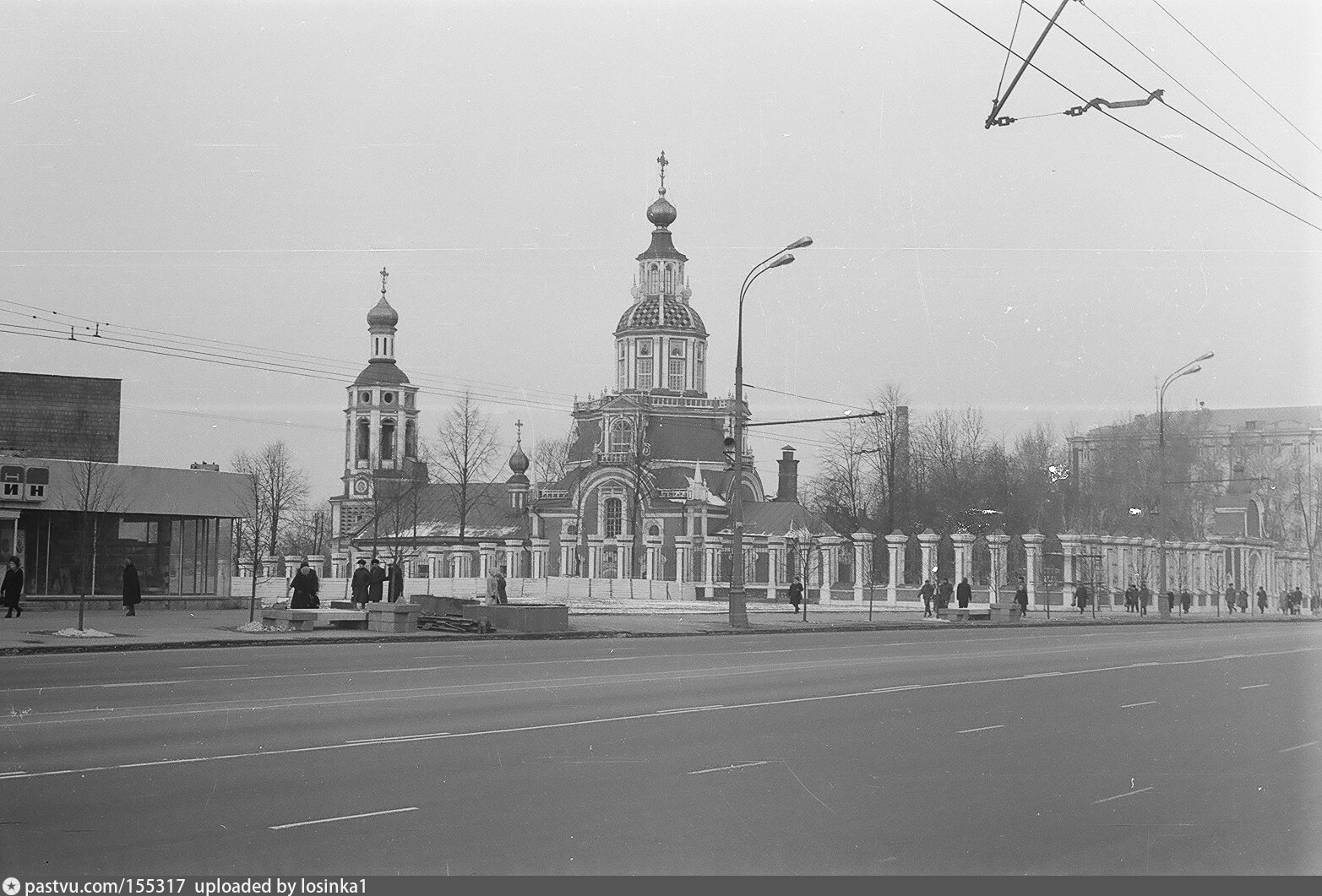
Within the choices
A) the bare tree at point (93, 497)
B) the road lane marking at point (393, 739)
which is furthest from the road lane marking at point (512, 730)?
the bare tree at point (93, 497)

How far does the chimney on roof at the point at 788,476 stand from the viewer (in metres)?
121

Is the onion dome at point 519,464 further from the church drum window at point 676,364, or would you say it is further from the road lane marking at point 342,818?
the road lane marking at point 342,818

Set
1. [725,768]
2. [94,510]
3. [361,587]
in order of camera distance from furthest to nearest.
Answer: [361,587] < [94,510] < [725,768]

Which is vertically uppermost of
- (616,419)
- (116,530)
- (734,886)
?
(616,419)

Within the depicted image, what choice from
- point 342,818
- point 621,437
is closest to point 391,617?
point 342,818

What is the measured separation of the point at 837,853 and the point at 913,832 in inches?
32.5

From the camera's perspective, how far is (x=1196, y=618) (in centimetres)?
6144

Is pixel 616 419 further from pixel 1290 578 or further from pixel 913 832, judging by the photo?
pixel 913 832

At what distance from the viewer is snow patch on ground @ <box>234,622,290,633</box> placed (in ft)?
101

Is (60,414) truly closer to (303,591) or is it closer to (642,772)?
(303,591)

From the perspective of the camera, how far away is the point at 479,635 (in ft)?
106

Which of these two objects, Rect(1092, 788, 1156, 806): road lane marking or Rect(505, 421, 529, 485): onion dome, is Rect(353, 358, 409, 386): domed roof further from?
Rect(1092, 788, 1156, 806): road lane marking

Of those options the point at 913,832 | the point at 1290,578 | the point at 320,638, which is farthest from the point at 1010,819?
the point at 1290,578

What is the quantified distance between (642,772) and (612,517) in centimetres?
9696
